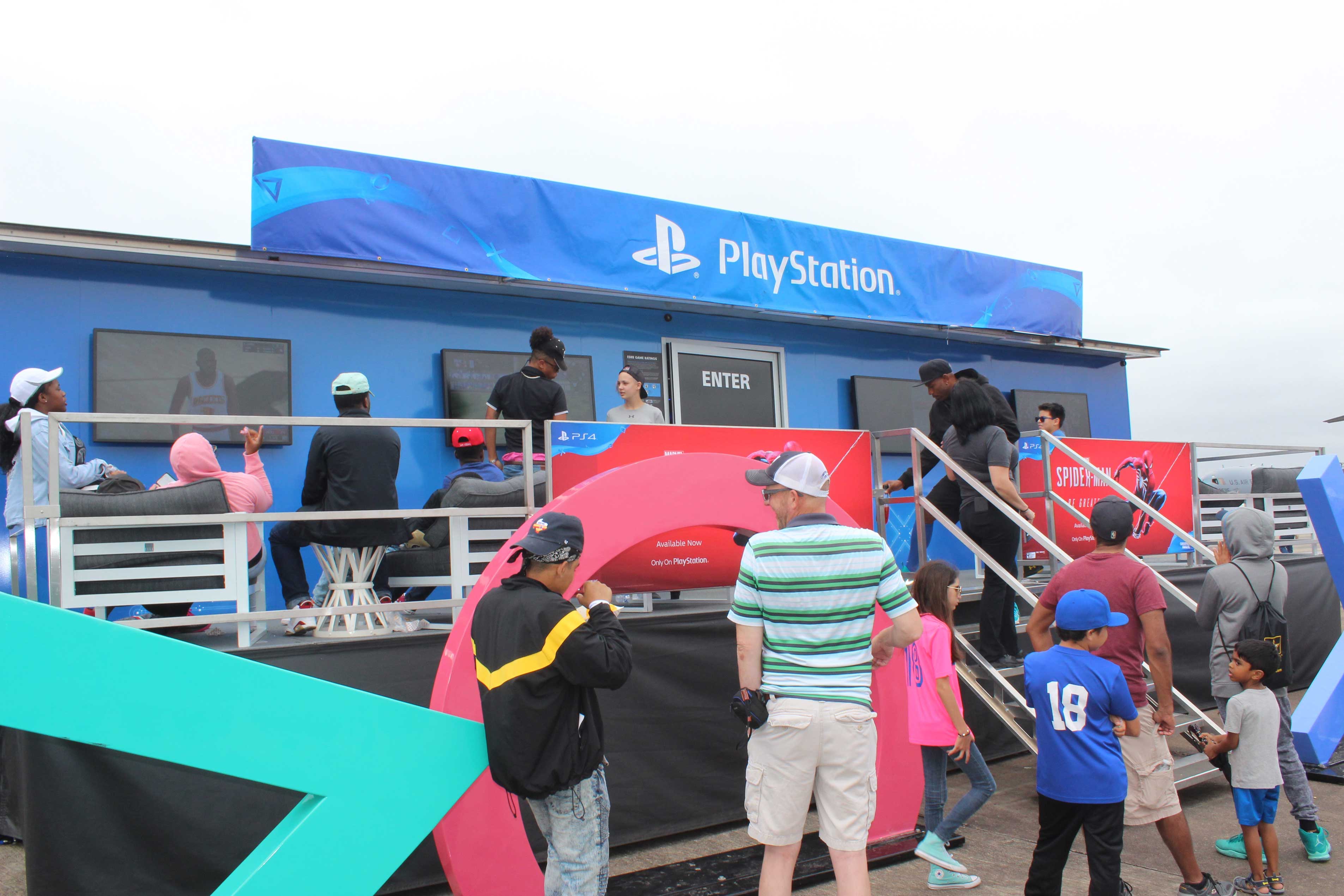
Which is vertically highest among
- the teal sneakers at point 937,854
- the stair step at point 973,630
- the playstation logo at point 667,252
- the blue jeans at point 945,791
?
the playstation logo at point 667,252

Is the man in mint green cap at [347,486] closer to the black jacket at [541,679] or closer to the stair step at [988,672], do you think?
the black jacket at [541,679]

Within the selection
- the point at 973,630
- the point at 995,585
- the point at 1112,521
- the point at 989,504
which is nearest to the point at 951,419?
the point at 989,504

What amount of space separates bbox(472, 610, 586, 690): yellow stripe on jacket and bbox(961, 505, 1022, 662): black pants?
393 cm

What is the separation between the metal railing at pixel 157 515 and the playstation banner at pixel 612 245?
7.91ft

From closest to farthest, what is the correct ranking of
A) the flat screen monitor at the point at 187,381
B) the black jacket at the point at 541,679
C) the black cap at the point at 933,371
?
the black jacket at the point at 541,679, the flat screen monitor at the point at 187,381, the black cap at the point at 933,371

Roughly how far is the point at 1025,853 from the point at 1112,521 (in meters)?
2.02

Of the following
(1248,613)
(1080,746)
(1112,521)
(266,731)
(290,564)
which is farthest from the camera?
(290,564)

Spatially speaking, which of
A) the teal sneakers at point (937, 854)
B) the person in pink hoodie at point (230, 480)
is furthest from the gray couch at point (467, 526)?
the teal sneakers at point (937, 854)

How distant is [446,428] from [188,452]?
2503 mm

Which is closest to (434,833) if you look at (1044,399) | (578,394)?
(578,394)

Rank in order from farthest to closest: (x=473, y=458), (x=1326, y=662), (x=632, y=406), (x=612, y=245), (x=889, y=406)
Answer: (x=889, y=406), (x=612, y=245), (x=632, y=406), (x=1326, y=662), (x=473, y=458)

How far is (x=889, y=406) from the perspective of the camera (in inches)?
375

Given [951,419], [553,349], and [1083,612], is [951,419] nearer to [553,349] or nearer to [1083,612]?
[553,349]

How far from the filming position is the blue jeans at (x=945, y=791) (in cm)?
454
